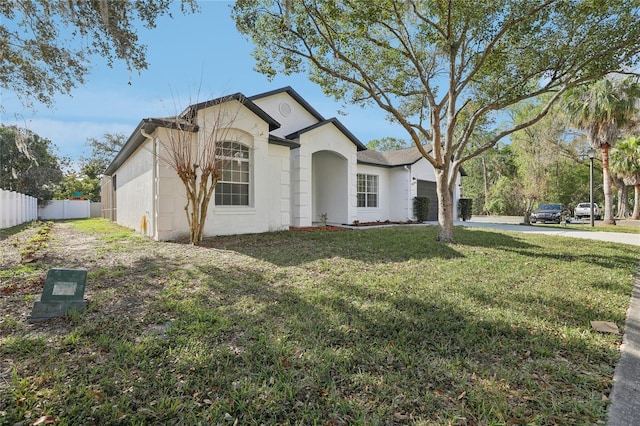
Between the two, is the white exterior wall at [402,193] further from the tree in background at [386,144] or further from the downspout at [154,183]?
the tree in background at [386,144]

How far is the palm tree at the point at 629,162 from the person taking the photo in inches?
988

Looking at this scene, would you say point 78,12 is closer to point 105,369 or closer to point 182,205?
point 182,205

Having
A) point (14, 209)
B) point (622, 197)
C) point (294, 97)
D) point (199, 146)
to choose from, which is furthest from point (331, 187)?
point (622, 197)

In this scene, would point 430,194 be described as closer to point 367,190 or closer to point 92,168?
point 367,190

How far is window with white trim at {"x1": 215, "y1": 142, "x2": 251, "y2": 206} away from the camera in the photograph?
10.5m

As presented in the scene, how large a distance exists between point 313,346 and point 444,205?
25.8ft

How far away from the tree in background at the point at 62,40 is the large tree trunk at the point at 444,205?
26.5 ft

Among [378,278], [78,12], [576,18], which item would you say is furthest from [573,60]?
[78,12]

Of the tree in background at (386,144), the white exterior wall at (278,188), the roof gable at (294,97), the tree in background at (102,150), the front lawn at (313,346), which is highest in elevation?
the tree in background at (386,144)

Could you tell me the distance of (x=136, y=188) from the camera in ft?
41.8

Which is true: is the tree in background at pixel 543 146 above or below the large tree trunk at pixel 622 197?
above

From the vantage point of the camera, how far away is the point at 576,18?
768 cm

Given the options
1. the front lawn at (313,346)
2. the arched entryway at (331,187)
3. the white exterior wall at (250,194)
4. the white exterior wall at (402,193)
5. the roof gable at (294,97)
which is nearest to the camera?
the front lawn at (313,346)

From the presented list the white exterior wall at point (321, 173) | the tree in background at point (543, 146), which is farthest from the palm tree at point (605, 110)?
the white exterior wall at point (321, 173)
